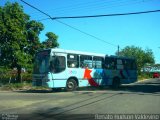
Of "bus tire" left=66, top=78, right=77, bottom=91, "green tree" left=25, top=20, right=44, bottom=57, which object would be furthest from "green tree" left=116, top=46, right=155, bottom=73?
"bus tire" left=66, top=78, right=77, bottom=91

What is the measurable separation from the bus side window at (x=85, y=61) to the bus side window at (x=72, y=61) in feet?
1.78

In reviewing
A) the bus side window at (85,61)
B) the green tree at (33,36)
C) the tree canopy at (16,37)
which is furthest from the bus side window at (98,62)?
the green tree at (33,36)

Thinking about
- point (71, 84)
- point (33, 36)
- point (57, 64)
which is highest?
point (33, 36)

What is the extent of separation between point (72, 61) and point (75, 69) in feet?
2.09

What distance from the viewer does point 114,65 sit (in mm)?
28719

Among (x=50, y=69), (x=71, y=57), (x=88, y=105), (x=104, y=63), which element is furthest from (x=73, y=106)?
(x=104, y=63)

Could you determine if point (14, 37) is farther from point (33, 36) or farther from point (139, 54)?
point (139, 54)

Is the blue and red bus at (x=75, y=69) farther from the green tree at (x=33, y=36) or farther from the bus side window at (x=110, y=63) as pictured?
the green tree at (x=33, y=36)

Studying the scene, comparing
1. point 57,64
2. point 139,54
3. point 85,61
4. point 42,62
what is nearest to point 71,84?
point 57,64

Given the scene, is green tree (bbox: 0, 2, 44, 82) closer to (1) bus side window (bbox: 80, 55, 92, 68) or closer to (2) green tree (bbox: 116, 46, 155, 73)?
(1) bus side window (bbox: 80, 55, 92, 68)

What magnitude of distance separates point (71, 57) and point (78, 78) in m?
1.74

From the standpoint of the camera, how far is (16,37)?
105 feet

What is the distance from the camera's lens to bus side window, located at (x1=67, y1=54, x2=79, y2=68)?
23.5m

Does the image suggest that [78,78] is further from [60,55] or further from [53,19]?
[53,19]
